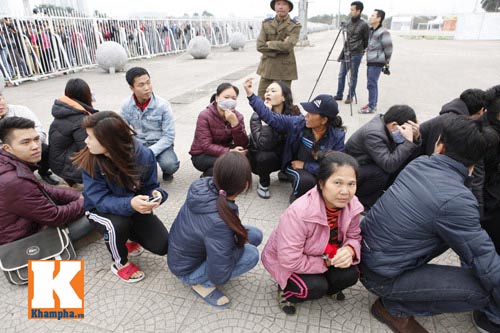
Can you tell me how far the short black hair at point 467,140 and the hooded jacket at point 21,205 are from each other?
2536 mm

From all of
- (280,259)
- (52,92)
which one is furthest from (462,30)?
(280,259)

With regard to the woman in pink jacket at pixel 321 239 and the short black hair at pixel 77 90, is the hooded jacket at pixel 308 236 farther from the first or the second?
the short black hair at pixel 77 90

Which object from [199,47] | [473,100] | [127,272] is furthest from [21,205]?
[199,47]

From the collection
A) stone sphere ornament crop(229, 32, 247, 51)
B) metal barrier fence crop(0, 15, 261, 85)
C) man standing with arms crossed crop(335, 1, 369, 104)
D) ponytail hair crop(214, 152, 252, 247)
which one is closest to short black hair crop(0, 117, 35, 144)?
ponytail hair crop(214, 152, 252, 247)

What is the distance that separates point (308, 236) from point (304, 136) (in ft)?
4.74

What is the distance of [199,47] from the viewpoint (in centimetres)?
1449

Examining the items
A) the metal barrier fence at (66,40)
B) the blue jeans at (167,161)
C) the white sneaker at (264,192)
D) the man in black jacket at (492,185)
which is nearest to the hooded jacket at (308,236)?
the man in black jacket at (492,185)

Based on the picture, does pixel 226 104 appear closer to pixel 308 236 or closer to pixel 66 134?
pixel 66 134

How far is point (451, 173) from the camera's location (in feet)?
5.46

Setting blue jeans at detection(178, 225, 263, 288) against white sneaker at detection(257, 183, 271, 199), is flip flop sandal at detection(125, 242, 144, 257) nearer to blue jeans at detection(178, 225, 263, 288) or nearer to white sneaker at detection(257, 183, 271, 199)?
blue jeans at detection(178, 225, 263, 288)

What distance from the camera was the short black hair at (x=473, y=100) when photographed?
9.39 ft

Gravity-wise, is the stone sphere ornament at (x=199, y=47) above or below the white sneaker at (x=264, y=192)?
above

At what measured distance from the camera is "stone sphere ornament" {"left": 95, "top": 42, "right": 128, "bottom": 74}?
10484mm

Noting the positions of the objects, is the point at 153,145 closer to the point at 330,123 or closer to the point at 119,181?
the point at 119,181
